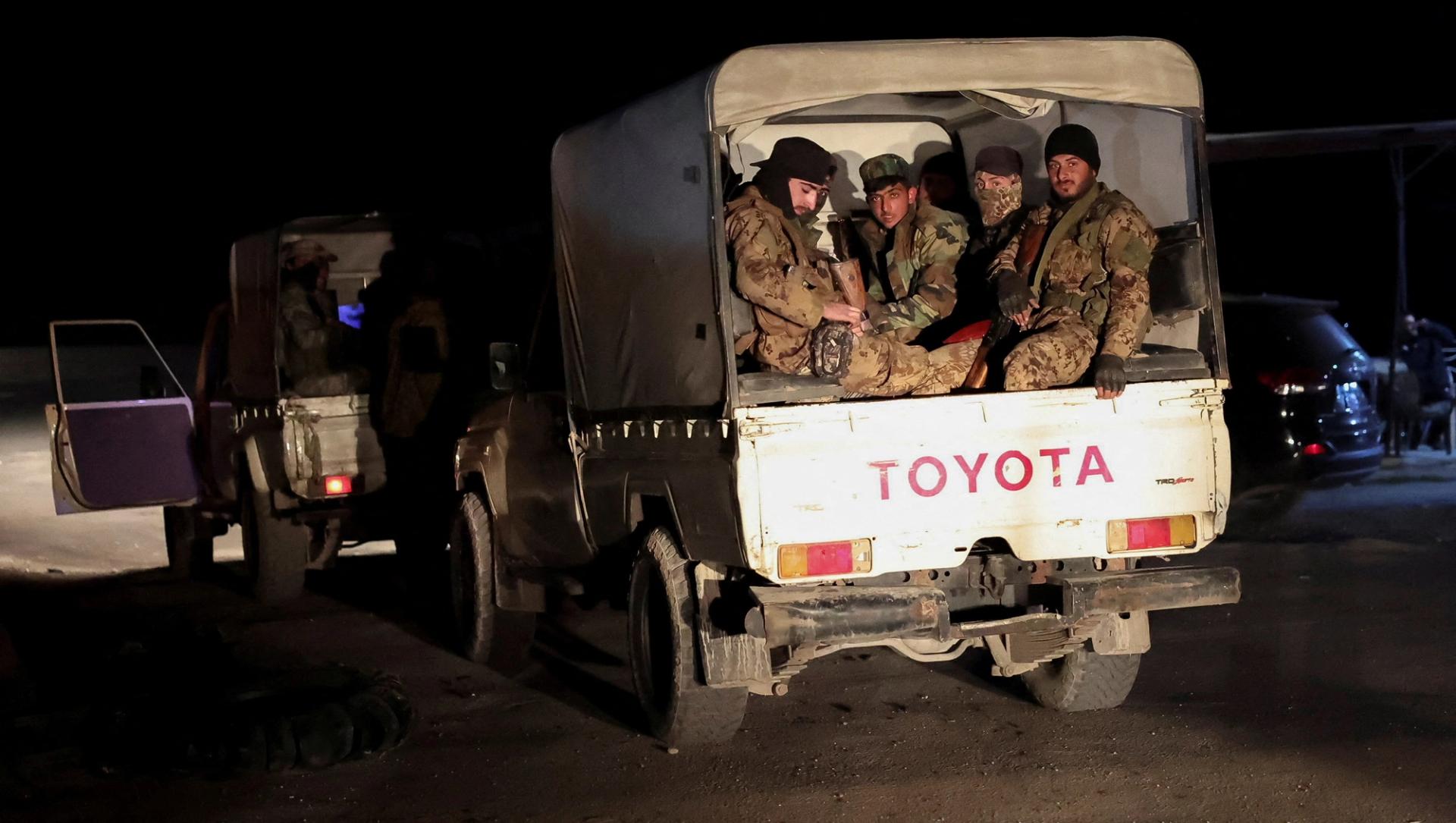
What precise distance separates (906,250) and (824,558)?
6.51 feet

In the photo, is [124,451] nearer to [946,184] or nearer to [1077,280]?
[946,184]

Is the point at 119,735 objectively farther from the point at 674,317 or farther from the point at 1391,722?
the point at 1391,722

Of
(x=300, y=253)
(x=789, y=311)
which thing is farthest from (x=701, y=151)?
(x=300, y=253)

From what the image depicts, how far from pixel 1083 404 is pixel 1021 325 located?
0.66 m

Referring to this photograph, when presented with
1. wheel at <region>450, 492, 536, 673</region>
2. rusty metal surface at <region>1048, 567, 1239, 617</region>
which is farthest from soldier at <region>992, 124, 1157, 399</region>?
wheel at <region>450, 492, 536, 673</region>

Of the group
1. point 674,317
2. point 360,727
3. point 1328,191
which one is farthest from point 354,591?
point 1328,191

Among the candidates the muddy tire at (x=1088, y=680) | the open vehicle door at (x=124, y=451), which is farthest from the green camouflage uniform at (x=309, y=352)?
the muddy tire at (x=1088, y=680)

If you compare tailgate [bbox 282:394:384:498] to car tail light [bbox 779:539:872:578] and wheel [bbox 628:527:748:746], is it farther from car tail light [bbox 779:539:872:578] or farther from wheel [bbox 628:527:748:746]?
car tail light [bbox 779:539:872:578]

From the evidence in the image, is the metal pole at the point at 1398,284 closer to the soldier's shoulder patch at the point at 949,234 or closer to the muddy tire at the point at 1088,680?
the soldier's shoulder patch at the point at 949,234

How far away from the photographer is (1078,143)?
238 inches

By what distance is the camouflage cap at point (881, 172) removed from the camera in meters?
6.65

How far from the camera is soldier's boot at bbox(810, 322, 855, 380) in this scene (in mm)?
5254

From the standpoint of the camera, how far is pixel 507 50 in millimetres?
43688

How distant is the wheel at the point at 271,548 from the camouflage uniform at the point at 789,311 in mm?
5252
